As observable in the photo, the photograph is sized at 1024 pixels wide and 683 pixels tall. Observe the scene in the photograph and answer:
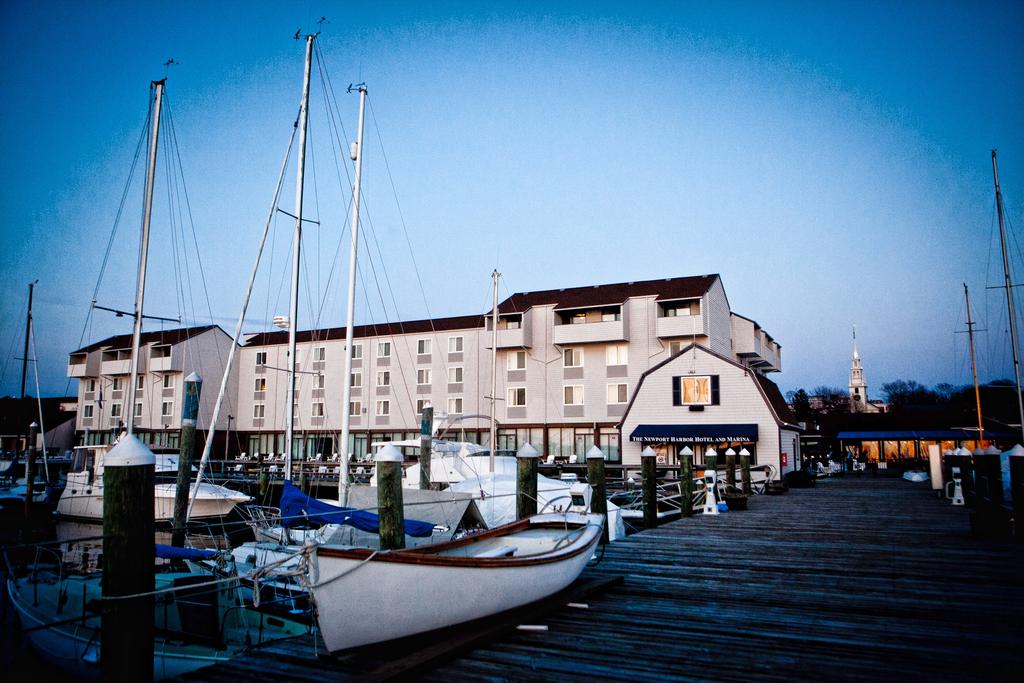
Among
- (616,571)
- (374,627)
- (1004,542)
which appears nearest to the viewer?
(374,627)

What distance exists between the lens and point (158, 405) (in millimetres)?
63344

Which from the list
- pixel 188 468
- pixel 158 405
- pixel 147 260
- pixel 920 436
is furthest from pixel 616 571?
pixel 158 405

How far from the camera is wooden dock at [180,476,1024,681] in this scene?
19.9 feet

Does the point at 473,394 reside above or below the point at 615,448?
above

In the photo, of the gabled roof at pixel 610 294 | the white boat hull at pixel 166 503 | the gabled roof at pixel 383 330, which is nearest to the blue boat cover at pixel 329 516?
the white boat hull at pixel 166 503

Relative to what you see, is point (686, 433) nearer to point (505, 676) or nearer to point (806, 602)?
point (806, 602)

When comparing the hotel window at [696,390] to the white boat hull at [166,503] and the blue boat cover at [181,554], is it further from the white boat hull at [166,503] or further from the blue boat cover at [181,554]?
the blue boat cover at [181,554]

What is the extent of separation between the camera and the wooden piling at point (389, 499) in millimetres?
8703

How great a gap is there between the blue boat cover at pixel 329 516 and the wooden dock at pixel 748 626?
12.6 feet

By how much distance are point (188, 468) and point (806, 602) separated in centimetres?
1420

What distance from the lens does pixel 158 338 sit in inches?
2734

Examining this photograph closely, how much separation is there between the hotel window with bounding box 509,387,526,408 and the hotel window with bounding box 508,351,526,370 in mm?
1639

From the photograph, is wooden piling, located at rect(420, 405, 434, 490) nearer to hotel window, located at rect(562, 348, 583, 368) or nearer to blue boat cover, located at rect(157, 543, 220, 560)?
blue boat cover, located at rect(157, 543, 220, 560)

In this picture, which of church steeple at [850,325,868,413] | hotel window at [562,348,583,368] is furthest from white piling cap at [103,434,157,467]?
church steeple at [850,325,868,413]
